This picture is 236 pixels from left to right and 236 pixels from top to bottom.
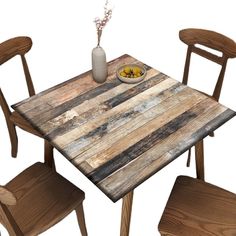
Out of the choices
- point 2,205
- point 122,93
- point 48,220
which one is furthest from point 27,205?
point 122,93

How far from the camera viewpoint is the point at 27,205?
2.01 m

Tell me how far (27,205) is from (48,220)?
171 millimetres

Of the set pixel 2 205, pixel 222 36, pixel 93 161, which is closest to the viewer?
pixel 2 205

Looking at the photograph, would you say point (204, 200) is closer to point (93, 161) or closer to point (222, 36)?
point (93, 161)

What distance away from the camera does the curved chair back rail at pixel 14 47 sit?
8.28 ft

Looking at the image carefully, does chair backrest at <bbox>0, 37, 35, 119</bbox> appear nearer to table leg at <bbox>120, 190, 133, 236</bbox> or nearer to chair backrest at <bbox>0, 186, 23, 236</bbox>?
chair backrest at <bbox>0, 186, 23, 236</bbox>

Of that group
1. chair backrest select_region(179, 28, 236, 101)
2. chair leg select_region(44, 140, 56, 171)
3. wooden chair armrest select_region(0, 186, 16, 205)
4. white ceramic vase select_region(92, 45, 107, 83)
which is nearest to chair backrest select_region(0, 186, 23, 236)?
wooden chair armrest select_region(0, 186, 16, 205)

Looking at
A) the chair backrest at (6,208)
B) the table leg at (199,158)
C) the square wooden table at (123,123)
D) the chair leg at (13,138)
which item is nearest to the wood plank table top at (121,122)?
the square wooden table at (123,123)

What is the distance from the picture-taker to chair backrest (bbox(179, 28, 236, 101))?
2533 millimetres

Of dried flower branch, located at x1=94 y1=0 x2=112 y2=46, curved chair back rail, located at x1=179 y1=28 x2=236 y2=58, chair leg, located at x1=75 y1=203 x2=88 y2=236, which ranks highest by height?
dried flower branch, located at x1=94 y1=0 x2=112 y2=46

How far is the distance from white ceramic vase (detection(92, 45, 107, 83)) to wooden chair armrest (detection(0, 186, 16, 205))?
3.63 feet

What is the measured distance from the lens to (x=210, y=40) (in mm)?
2621

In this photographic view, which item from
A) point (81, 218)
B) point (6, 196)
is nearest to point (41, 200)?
point (81, 218)

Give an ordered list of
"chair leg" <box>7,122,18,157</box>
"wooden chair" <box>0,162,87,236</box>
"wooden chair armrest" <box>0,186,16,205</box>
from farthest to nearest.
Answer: "chair leg" <box>7,122,18,157</box> < "wooden chair" <box>0,162,87,236</box> < "wooden chair armrest" <box>0,186,16,205</box>
